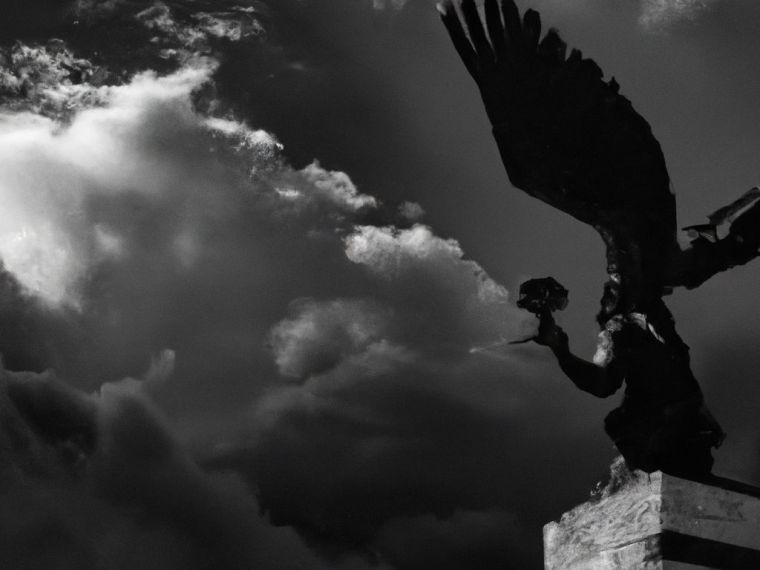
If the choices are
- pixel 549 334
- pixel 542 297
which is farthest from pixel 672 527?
pixel 542 297

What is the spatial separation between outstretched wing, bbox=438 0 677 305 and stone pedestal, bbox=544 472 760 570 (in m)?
1.36

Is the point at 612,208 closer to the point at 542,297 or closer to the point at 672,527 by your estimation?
the point at 542,297

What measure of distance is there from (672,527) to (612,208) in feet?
6.95

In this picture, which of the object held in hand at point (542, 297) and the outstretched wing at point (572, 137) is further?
the outstretched wing at point (572, 137)

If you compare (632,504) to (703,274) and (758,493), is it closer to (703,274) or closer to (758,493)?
(758,493)

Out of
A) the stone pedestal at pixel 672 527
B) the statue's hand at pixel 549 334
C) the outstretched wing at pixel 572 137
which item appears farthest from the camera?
the outstretched wing at pixel 572 137

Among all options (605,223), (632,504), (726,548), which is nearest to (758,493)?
(726,548)

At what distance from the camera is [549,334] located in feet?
19.9

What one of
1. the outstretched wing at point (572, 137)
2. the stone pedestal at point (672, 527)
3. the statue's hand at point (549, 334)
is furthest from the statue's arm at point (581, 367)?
the stone pedestal at point (672, 527)

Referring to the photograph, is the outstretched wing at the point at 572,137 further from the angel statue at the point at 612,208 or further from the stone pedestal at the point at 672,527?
the stone pedestal at the point at 672,527

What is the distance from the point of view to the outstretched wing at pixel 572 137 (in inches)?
252

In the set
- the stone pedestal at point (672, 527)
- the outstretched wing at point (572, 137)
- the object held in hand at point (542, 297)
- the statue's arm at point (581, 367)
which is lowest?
the stone pedestal at point (672, 527)

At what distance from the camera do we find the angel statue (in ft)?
19.9

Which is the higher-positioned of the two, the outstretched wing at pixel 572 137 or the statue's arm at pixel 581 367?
the outstretched wing at pixel 572 137
